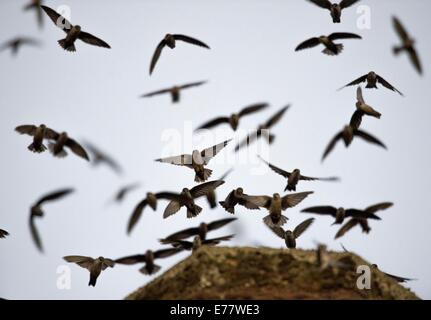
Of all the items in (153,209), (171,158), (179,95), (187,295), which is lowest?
(187,295)

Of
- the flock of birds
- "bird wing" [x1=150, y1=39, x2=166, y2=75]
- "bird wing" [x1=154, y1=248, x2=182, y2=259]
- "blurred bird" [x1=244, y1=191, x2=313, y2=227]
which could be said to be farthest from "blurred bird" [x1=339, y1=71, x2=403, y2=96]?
"bird wing" [x1=154, y1=248, x2=182, y2=259]

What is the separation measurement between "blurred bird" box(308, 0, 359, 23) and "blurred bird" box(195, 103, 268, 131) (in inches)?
106

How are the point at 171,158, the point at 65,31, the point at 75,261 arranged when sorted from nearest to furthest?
1. the point at 75,261
2. the point at 171,158
3. the point at 65,31

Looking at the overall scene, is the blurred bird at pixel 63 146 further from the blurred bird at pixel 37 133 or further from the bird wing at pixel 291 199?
the bird wing at pixel 291 199

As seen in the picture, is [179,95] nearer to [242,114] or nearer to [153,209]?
[242,114]

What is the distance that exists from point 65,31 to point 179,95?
3110mm

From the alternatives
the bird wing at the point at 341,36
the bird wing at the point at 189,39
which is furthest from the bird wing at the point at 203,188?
the bird wing at the point at 341,36

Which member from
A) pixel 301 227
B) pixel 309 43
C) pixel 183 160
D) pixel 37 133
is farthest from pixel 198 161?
pixel 309 43

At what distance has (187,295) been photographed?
11.9 meters

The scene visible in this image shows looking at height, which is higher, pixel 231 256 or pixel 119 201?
pixel 119 201

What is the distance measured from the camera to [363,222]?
16.5 m

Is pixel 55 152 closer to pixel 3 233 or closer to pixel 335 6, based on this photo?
pixel 3 233
